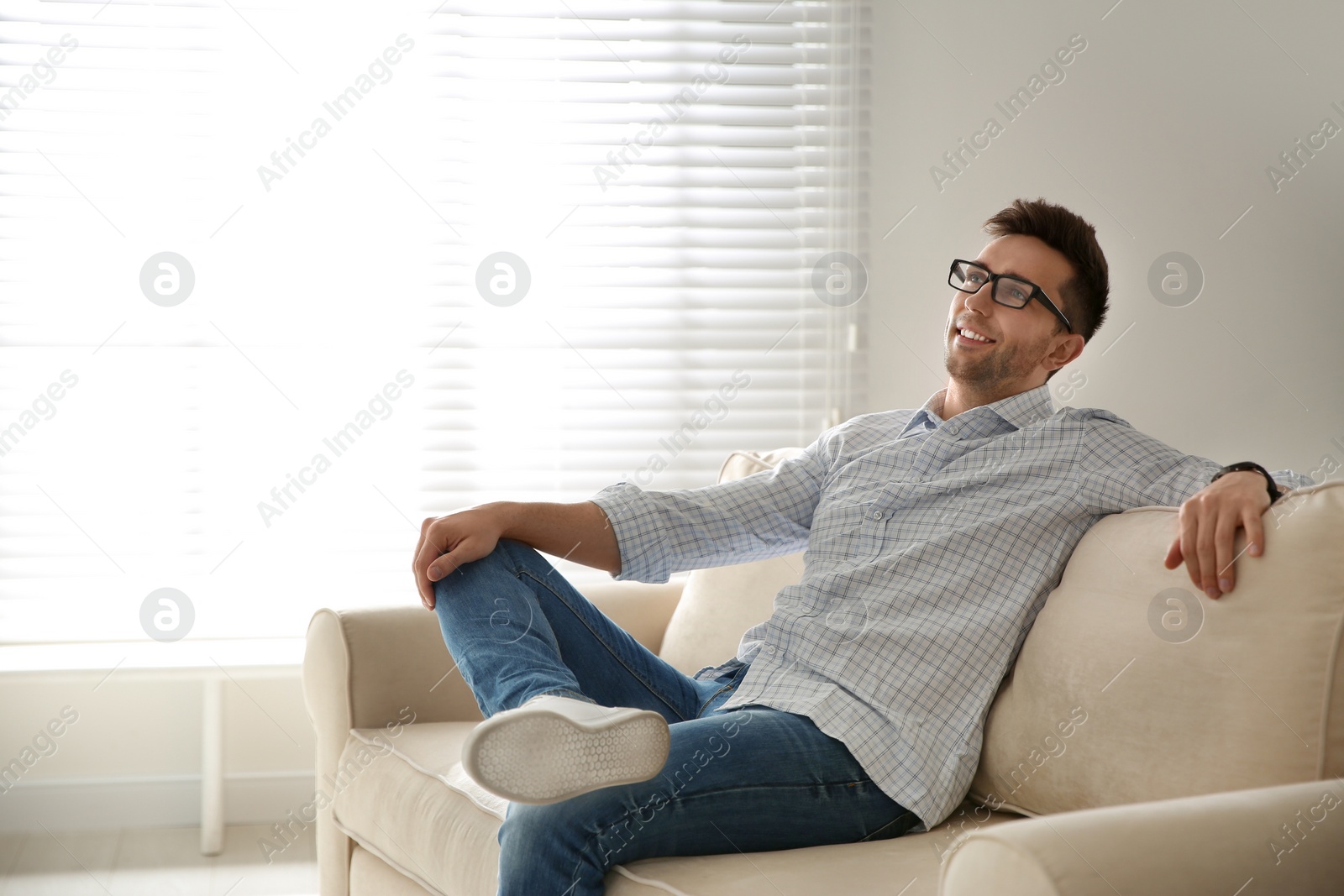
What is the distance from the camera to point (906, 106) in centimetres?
262

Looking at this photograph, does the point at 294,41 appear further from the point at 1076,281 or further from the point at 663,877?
the point at 663,877

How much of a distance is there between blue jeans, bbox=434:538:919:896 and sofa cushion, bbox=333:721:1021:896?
0.09 feet

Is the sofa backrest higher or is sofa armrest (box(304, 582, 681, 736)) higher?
the sofa backrest

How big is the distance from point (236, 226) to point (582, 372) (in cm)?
89

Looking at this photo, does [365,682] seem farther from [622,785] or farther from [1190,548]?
[1190,548]

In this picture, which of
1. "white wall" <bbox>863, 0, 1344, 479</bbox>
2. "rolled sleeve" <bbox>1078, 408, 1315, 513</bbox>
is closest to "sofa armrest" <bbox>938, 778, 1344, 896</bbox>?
"rolled sleeve" <bbox>1078, 408, 1315, 513</bbox>

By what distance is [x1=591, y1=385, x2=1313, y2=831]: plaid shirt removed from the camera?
4.22ft

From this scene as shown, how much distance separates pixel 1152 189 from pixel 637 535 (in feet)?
5.83

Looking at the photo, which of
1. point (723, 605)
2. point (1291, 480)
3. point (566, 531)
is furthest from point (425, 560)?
point (1291, 480)

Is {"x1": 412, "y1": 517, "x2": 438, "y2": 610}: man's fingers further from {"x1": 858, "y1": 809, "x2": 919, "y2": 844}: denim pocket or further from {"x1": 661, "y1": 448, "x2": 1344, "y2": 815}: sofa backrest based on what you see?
{"x1": 661, "y1": 448, "x2": 1344, "y2": 815}: sofa backrest

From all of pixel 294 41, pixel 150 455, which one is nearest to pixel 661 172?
pixel 294 41

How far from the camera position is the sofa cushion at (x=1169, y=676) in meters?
1.04

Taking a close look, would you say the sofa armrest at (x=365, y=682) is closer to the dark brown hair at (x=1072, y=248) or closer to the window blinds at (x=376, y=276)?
the window blinds at (x=376, y=276)

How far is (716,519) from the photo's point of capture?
5.04ft
